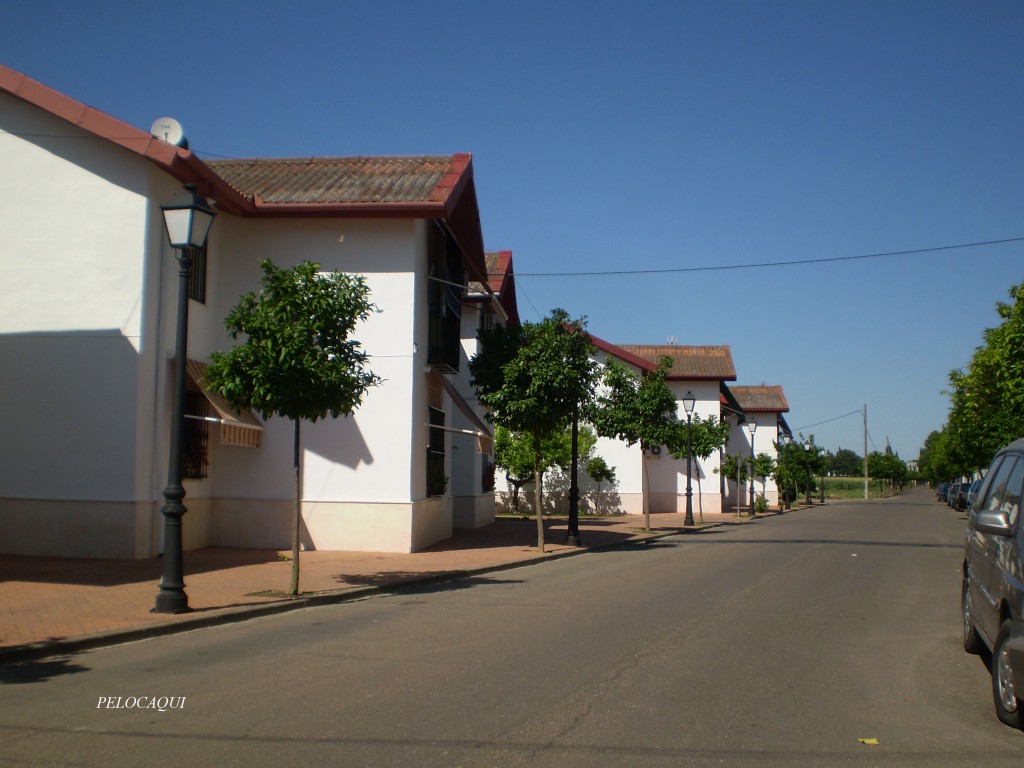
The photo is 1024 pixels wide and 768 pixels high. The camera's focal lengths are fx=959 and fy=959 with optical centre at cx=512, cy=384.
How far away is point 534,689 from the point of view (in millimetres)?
7145

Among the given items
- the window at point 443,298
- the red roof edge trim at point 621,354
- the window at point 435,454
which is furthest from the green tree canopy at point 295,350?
the red roof edge trim at point 621,354

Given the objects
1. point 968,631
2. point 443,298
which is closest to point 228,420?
point 443,298

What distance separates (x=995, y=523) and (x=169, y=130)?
15.2 metres

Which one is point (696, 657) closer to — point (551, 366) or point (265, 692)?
point (265, 692)

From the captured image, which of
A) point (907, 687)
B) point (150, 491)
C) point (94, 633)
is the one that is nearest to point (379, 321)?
point (150, 491)

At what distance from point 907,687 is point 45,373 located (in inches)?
539

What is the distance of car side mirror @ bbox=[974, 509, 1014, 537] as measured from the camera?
20.5 ft

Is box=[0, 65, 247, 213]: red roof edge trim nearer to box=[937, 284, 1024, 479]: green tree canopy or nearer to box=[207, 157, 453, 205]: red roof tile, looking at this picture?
box=[207, 157, 453, 205]: red roof tile

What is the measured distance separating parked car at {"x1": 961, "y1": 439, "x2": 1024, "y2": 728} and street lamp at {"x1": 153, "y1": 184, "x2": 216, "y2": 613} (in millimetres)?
7842

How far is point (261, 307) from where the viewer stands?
471 inches

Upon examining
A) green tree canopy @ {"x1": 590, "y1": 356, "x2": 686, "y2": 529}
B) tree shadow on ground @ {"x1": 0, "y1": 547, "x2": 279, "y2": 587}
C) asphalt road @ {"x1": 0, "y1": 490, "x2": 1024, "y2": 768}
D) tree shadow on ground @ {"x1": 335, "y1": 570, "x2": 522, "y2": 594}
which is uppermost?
green tree canopy @ {"x1": 590, "y1": 356, "x2": 686, "y2": 529}

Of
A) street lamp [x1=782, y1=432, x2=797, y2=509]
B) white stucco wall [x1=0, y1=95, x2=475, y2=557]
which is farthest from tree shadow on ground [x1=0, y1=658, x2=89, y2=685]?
street lamp [x1=782, y1=432, x2=797, y2=509]

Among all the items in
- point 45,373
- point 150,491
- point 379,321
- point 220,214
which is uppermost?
point 220,214

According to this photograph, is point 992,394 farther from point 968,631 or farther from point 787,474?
point 968,631
